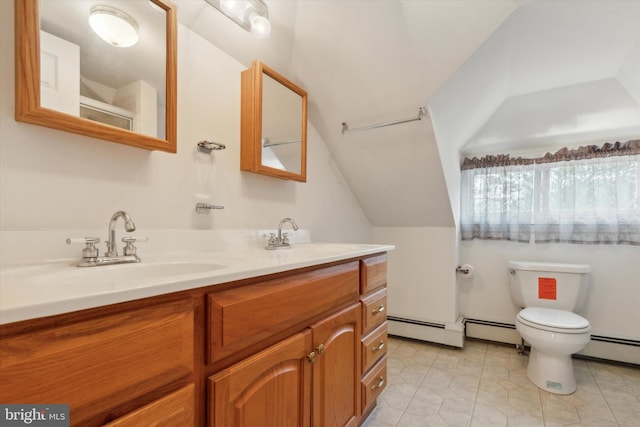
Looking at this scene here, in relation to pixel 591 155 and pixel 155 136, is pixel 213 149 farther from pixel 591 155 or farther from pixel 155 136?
pixel 591 155

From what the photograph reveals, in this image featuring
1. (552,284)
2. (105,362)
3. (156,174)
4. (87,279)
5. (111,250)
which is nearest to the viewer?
(105,362)

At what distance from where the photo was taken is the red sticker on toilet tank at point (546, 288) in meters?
2.11

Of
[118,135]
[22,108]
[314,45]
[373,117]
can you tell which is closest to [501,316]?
[373,117]

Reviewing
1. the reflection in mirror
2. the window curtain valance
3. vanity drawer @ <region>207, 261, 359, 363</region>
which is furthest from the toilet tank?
the reflection in mirror

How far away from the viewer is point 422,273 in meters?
2.51

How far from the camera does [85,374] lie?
489 millimetres

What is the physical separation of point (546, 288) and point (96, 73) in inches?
110

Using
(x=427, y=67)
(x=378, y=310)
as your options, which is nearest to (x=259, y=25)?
(x=427, y=67)

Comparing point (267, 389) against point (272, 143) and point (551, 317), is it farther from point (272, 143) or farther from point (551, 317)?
point (551, 317)

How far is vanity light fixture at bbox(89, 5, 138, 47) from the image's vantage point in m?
0.96

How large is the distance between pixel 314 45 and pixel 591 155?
6.95 feet

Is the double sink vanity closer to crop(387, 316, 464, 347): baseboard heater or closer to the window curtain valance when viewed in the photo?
crop(387, 316, 464, 347): baseboard heater

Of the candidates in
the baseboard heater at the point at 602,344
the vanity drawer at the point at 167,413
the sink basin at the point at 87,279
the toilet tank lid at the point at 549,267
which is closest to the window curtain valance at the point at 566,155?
the toilet tank lid at the point at 549,267

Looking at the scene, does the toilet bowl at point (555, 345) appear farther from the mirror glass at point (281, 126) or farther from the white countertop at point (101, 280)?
the mirror glass at point (281, 126)
